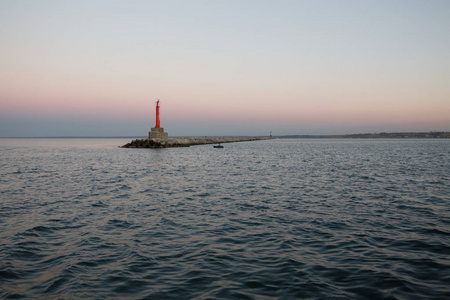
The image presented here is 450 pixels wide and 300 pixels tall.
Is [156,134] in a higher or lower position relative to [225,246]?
higher

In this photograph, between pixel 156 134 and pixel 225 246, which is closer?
pixel 225 246

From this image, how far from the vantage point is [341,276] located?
277 inches

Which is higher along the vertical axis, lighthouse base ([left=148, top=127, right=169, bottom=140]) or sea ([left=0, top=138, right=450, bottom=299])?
lighthouse base ([left=148, top=127, right=169, bottom=140])

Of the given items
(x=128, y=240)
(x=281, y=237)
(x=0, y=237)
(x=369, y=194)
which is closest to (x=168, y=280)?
(x=128, y=240)

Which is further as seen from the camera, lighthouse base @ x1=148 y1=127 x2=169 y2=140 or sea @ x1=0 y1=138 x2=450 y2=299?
lighthouse base @ x1=148 y1=127 x2=169 y2=140

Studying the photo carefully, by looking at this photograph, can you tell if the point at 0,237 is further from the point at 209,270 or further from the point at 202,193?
the point at 202,193

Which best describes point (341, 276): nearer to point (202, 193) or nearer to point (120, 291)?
point (120, 291)

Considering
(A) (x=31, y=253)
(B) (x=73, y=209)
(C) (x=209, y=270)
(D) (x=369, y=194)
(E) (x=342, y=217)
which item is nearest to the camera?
(C) (x=209, y=270)

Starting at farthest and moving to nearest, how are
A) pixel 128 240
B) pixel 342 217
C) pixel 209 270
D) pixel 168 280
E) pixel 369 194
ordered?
pixel 369 194
pixel 342 217
pixel 128 240
pixel 209 270
pixel 168 280

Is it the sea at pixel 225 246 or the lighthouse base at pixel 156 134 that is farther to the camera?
the lighthouse base at pixel 156 134

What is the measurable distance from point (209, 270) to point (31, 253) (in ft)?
16.6

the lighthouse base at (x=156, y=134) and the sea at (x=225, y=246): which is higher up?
the lighthouse base at (x=156, y=134)

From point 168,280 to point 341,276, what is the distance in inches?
152

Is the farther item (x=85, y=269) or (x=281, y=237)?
(x=281, y=237)
